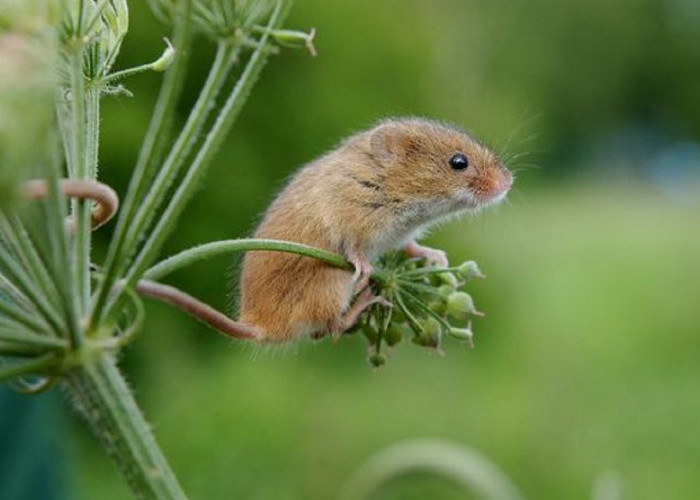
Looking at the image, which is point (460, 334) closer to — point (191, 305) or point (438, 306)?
point (438, 306)

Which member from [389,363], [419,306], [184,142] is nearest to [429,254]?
[419,306]

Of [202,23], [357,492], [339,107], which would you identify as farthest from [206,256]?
[339,107]

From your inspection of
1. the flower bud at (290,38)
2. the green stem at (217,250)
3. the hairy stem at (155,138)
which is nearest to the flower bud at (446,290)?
the green stem at (217,250)

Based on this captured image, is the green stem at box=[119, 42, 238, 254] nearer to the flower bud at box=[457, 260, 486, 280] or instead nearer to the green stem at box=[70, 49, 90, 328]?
the green stem at box=[70, 49, 90, 328]

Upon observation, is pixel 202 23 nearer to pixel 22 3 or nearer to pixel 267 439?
pixel 22 3

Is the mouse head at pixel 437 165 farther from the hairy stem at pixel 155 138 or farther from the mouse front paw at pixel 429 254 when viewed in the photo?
the hairy stem at pixel 155 138

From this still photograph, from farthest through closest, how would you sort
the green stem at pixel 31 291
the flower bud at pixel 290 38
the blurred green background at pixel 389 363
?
the blurred green background at pixel 389 363 → the flower bud at pixel 290 38 → the green stem at pixel 31 291

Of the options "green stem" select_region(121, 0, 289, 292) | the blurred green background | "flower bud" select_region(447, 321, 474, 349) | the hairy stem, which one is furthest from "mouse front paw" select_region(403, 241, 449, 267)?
the hairy stem
